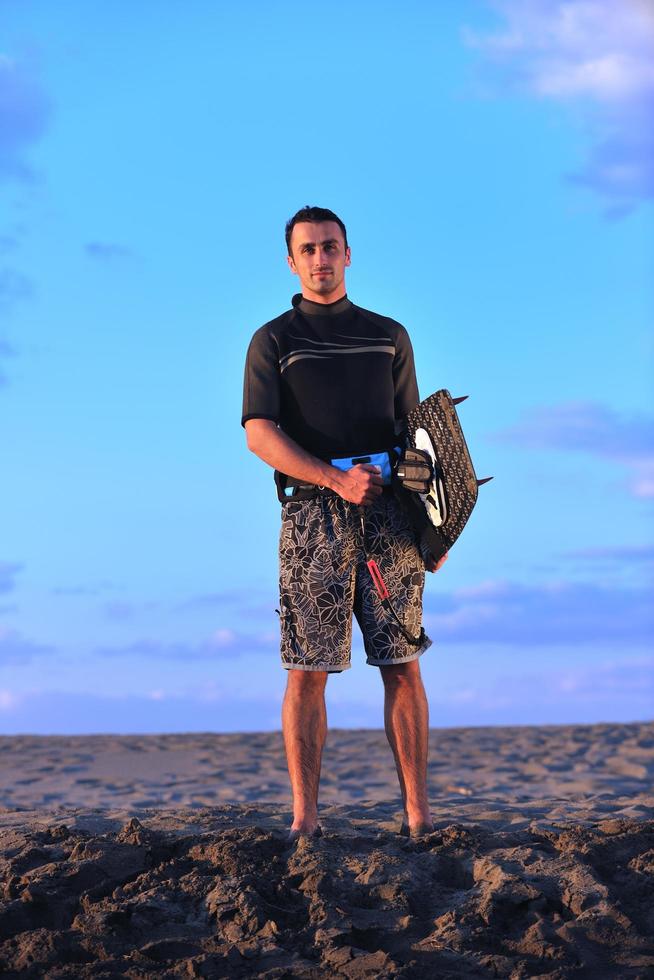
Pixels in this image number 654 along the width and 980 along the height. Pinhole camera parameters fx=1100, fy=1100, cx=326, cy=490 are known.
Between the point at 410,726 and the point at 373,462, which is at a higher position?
the point at 373,462

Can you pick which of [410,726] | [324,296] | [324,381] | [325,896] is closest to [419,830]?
[410,726]

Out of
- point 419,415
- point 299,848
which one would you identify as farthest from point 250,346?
point 299,848

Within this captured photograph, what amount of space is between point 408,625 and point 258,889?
3.92 feet

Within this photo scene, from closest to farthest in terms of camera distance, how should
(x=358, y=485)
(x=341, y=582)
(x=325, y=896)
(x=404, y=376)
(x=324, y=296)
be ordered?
(x=325, y=896)
(x=358, y=485)
(x=341, y=582)
(x=324, y=296)
(x=404, y=376)

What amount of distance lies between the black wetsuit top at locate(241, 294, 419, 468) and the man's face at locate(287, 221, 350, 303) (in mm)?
82

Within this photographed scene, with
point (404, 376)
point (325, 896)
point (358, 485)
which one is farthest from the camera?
point (404, 376)

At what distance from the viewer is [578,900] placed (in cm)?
395

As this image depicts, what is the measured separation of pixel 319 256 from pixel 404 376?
2.15ft

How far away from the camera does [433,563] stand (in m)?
4.69

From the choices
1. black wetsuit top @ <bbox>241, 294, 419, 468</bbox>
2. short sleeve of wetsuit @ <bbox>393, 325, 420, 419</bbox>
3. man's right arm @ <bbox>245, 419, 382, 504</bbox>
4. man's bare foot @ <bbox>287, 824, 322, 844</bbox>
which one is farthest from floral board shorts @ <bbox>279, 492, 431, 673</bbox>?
man's bare foot @ <bbox>287, 824, 322, 844</bbox>

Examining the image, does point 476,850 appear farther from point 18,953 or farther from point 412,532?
point 18,953

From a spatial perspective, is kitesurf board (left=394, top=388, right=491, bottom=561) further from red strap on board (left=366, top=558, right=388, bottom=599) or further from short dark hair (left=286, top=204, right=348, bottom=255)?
short dark hair (left=286, top=204, right=348, bottom=255)

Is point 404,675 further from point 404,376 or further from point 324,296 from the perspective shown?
point 324,296

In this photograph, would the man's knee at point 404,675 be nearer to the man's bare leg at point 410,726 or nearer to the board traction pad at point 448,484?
the man's bare leg at point 410,726
